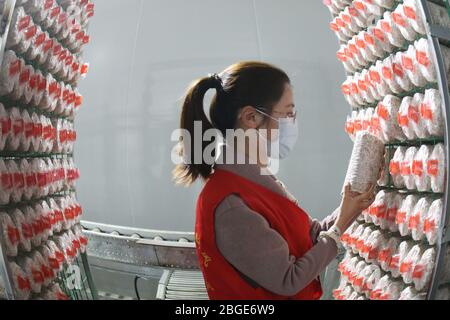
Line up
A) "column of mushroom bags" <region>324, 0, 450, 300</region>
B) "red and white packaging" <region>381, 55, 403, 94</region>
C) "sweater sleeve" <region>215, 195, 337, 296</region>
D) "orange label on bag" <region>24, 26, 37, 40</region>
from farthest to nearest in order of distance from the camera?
"orange label on bag" <region>24, 26, 37, 40</region> → "red and white packaging" <region>381, 55, 403, 94</region> → "column of mushroom bags" <region>324, 0, 450, 300</region> → "sweater sleeve" <region>215, 195, 337, 296</region>

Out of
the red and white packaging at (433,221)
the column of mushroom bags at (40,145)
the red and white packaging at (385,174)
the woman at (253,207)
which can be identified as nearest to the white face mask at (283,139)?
the woman at (253,207)

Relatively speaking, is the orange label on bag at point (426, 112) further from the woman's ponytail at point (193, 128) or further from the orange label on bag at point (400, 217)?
the woman's ponytail at point (193, 128)

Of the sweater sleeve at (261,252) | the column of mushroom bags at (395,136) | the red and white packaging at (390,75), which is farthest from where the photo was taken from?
the red and white packaging at (390,75)

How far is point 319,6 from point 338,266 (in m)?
0.69

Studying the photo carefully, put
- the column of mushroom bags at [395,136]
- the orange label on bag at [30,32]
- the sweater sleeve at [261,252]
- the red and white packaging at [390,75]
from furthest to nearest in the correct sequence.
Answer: the orange label on bag at [30,32] → the red and white packaging at [390,75] → the column of mushroom bags at [395,136] → the sweater sleeve at [261,252]

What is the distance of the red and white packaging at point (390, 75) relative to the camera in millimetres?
1215

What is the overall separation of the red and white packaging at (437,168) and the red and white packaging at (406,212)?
3.5 inches

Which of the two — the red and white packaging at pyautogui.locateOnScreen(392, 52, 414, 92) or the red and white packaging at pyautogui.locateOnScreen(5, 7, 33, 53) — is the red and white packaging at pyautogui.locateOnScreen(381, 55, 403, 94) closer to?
the red and white packaging at pyautogui.locateOnScreen(392, 52, 414, 92)

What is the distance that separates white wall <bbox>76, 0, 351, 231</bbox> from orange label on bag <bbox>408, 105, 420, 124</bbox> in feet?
0.53

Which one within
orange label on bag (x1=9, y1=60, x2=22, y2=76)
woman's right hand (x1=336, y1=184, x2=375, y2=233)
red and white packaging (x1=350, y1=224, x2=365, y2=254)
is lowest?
red and white packaging (x1=350, y1=224, x2=365, y2=254)

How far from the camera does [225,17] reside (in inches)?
48.4

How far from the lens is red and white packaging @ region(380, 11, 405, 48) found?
1.21 m

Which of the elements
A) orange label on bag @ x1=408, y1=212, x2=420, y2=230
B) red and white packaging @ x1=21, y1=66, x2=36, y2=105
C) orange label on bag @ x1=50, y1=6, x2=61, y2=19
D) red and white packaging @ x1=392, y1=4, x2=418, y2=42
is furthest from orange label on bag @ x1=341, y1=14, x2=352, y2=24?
red and white packaging @ x1=21, y1=66, x2=36, y2=105
